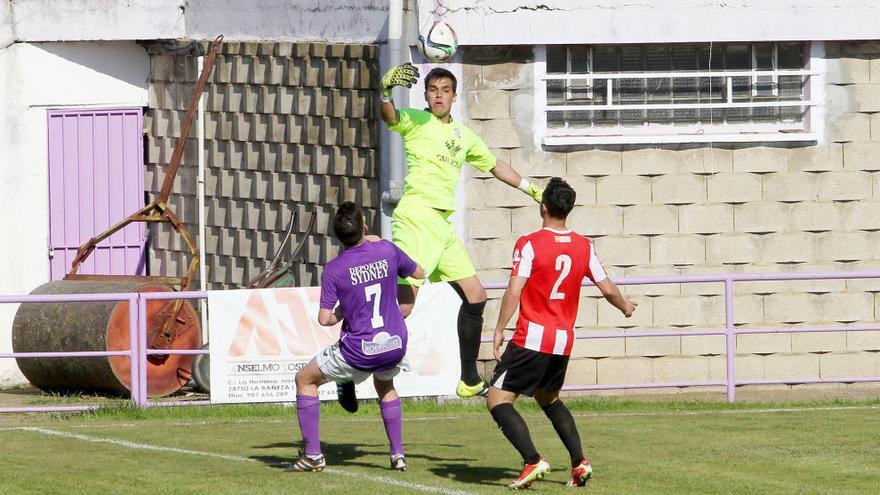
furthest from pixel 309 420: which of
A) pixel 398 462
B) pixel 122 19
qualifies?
pixel 122 19

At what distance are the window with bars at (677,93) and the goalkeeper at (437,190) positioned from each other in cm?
381

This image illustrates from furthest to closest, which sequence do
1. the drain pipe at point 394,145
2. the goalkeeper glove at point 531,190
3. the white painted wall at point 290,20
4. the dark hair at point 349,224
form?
the white painted wall at point 290,20, the drain pipe at point 394,145, the goalkeeper glove at point 531,190, the dark hair at point 349,224

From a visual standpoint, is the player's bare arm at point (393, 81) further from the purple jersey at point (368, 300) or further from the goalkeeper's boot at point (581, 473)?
the goalkeeper's boot at point (581, 473)

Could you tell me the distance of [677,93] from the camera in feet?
51.5

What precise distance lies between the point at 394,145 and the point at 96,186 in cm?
481

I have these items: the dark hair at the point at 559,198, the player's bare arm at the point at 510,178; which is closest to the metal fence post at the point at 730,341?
the player's bare arm at the point at 510,178

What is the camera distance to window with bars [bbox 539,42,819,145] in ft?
51.0

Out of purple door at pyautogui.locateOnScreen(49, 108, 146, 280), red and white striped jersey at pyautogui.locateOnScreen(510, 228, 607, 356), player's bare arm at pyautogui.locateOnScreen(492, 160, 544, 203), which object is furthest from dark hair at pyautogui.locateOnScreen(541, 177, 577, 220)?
purple door at pyautogui.locateOnScreen(49, 108, 146, 280)

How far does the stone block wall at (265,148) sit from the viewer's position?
1592 cm

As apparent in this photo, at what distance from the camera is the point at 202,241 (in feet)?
59.4

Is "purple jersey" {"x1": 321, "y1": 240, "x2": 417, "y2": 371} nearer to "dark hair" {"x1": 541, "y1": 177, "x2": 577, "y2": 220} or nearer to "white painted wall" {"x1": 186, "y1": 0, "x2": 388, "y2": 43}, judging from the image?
"dark hair" {"x1": 541, "y1": 177, "x2": 577, "y2": 220}

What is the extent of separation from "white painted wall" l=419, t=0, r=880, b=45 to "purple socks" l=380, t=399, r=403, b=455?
5566mm

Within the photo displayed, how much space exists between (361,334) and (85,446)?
9.73ft

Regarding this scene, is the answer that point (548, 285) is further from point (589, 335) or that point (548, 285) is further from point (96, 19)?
point (96, 19)
